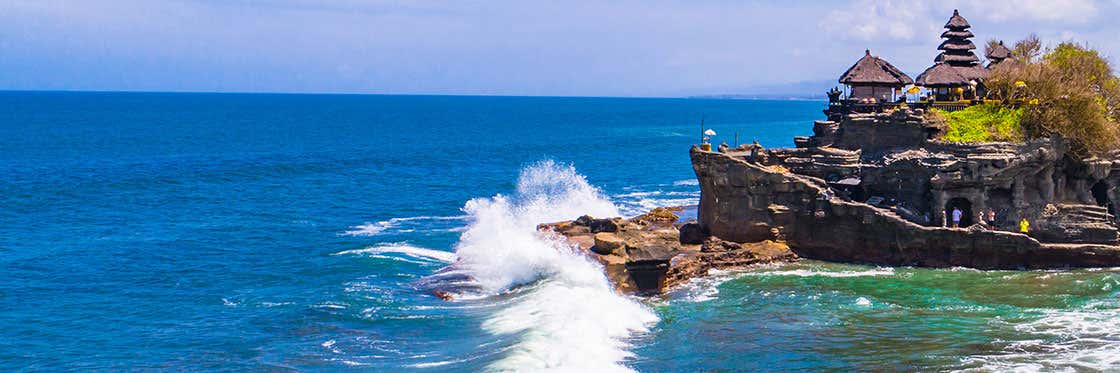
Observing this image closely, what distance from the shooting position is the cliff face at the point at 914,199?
4538cm

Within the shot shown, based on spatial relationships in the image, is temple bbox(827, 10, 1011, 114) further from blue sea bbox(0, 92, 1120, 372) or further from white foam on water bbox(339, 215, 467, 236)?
white foam on water bbox(339, 215, 467, 236)

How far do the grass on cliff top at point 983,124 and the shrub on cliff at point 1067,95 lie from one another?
0.56m

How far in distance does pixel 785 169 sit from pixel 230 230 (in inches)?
1269

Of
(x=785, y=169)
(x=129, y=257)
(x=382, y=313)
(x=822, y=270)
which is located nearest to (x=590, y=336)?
(x=382, y=313)

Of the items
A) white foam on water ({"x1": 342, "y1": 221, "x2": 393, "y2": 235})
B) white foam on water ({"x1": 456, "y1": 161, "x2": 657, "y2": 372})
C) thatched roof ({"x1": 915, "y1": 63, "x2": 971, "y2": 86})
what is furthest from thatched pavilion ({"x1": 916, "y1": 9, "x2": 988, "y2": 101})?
white foam on water ({"x1": 342, "y1": 221, "x2": 393, "y2": 235})

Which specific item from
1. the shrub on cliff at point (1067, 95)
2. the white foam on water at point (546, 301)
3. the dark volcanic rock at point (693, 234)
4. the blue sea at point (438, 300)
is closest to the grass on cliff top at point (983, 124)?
the shrub on cliff at point (1067, 95)

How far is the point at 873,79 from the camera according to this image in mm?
53875

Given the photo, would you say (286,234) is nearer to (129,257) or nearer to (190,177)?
(129,257)

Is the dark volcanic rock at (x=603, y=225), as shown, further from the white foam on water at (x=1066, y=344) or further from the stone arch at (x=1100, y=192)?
the stone arch at (x=1100, y=192)

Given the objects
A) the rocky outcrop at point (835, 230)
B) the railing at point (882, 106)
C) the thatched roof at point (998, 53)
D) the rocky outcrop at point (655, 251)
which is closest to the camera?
the rocky outcrop at point (655, 251)

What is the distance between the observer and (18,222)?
6319 cm

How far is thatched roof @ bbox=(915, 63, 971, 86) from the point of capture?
174 feet

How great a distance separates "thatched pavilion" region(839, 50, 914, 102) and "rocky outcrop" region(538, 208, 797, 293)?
11.3 m

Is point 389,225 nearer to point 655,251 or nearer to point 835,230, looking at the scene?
point 655,251
